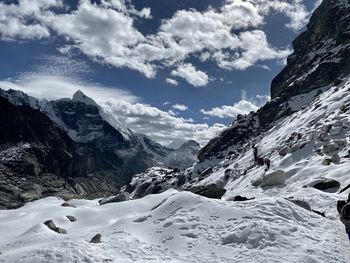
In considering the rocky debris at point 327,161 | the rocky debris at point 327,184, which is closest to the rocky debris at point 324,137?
the rocky debris at point 327,161

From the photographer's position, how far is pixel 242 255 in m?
16.7

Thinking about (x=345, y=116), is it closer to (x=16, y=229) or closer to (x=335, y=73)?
(x=16, y=229)

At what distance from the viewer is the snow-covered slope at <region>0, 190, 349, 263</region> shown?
16.2 metres

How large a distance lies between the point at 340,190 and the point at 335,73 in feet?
495

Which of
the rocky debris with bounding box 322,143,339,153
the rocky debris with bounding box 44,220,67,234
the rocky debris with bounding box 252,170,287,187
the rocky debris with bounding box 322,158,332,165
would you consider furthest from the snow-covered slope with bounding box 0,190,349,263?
the rocky debris with bounding box 322,143,339,153

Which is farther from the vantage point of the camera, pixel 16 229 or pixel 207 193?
pixel 207 193

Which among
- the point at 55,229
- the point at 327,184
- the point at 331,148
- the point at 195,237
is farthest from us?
the point at 331,148

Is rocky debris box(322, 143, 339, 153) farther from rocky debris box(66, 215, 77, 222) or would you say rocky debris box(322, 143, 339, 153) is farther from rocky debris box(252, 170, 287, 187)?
rocky debris box(66, 215, 77, 222)

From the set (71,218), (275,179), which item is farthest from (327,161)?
(71,218)

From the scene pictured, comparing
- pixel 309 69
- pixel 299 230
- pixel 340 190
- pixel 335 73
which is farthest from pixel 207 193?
pixel 309 69

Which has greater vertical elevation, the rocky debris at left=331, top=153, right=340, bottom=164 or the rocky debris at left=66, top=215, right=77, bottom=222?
the rocky debris at left=331, top=153, right=340, bottom=164

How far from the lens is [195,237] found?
18750 mm

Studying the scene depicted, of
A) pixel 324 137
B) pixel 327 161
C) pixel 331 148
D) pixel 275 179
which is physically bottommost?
pixel 275 179

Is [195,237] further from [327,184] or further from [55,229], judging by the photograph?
[327,184]
